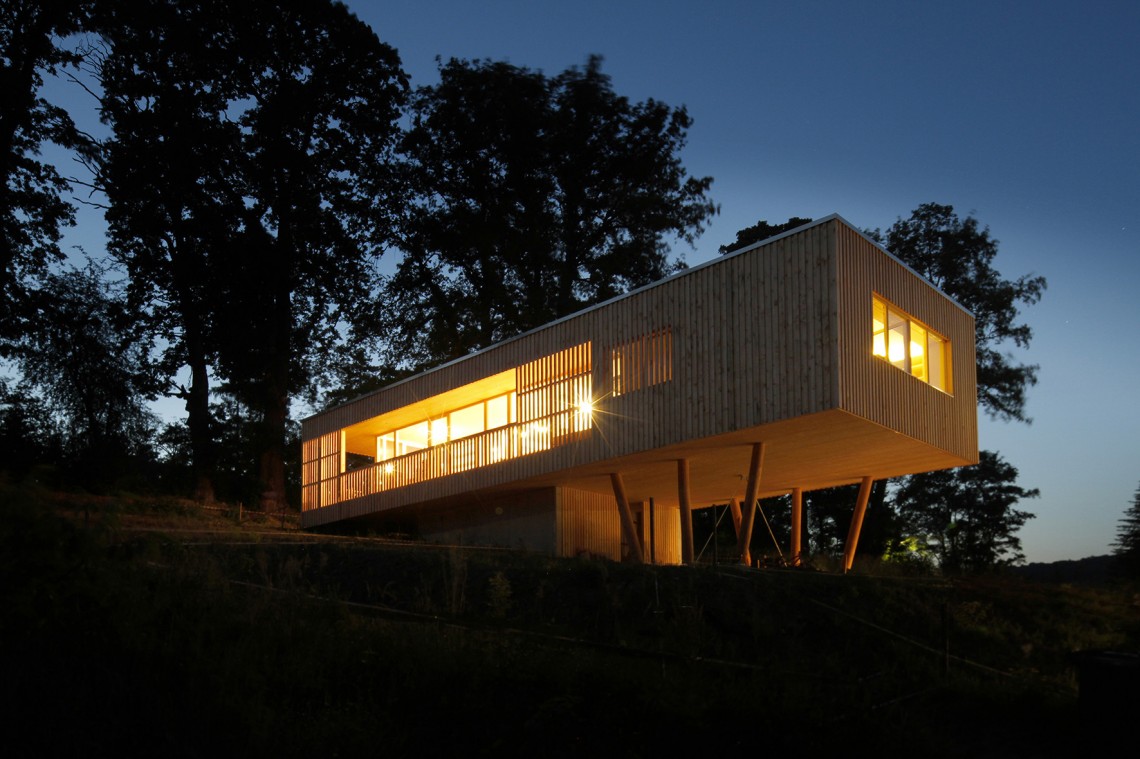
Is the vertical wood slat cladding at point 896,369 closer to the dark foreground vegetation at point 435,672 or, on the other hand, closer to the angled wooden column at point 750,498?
the angled wooden column at point 750,498

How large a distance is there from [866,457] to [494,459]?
24.3 feet

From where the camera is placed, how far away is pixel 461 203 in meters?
38.8

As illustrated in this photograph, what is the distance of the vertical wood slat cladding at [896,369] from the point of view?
18.8m

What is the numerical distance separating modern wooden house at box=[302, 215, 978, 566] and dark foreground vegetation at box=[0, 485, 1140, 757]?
17.3 ft

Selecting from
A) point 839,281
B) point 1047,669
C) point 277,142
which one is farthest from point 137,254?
point 1047,669

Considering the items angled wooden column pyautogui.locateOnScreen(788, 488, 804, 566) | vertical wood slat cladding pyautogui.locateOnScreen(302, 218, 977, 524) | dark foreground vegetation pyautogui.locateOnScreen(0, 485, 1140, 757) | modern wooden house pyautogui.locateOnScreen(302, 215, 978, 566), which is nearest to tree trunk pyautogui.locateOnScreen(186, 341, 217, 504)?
modern wooden house pyautogui.locateOnScreen(302, 215, 978, 566)

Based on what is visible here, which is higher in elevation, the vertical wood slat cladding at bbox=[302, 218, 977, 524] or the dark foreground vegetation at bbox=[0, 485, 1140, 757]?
the vertical wood slat cladding at bbox=[302, 218, 977, 524]

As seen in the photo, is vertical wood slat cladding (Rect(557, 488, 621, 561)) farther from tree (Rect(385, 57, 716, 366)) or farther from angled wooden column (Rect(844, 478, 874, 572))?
tree (Rect(385, 57, 716, 366))

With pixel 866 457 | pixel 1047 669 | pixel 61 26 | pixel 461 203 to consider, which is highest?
pixel 61 26

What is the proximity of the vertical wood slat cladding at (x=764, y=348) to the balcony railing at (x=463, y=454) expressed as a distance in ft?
0.96

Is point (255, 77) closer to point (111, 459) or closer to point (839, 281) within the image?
point (111, 459)

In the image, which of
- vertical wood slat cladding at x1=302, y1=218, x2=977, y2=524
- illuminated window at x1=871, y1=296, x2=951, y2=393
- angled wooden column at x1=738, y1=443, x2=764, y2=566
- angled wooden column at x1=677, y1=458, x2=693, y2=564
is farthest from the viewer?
angled wooden column at x1=677, y1=458, x2=693, y2=564

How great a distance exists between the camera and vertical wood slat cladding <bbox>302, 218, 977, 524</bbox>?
18703 millimetres

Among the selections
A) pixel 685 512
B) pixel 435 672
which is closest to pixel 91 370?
pixel 685 512
